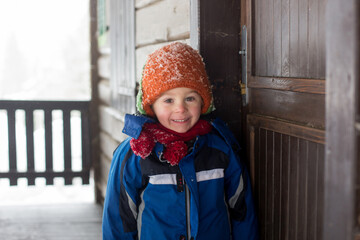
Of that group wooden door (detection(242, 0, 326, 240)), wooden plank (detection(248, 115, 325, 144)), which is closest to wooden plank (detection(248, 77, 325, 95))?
wooden door (detection(242, 0, 326, 240))

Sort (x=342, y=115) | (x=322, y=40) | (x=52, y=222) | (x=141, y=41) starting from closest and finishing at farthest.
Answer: (x=342, y=115)
(x=322, y=40)
(x=141, y=41)
(x=52, y=222)

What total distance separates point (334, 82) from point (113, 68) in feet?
10.0

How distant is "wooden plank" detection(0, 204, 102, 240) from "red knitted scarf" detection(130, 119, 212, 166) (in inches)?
83.6

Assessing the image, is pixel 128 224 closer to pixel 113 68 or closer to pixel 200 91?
pixel 200 91

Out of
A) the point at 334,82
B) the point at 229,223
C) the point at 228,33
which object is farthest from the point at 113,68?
the point at 334,82

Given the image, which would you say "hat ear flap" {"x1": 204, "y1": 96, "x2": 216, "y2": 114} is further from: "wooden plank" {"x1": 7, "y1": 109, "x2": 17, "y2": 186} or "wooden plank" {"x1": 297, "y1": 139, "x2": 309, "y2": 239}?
"wooden plank" {"x1": 7, "y1": 109, "x2": 17, "y2": 186}

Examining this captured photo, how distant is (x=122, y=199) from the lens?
1.82m

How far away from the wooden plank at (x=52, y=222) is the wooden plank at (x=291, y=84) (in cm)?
236

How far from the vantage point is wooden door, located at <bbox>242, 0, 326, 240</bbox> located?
4.75 feet

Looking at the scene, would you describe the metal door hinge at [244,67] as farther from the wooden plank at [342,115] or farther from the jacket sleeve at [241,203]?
the wooden plank at [342,115]

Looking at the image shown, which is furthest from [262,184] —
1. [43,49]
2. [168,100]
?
[43,49]

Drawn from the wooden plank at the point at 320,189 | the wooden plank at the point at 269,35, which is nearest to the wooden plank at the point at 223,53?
the wooden plank at the point at 269,35

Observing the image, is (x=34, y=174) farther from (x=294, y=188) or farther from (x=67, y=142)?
(x=294, y=188)

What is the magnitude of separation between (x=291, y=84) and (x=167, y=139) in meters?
0.53
